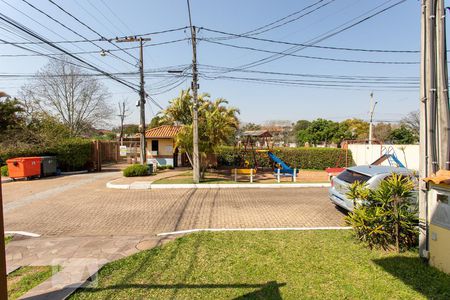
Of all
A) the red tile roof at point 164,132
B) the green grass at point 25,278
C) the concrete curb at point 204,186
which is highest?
the red tile roof at point 164,132

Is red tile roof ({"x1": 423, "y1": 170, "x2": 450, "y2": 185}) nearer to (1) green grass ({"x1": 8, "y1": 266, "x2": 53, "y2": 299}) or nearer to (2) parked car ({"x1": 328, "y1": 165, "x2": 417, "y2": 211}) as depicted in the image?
(2) parked car ({"x1": 328, "y1": 165, "x2": 417, "y2": 211})

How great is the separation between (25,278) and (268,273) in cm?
390

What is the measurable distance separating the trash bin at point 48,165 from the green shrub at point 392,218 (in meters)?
18.2

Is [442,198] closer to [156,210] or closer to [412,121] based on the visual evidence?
[156,210]

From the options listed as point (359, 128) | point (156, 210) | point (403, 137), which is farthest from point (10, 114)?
point (359, 128)

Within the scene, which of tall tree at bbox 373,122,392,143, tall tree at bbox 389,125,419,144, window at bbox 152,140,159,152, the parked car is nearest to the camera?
the parked car

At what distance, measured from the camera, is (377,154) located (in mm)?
19766

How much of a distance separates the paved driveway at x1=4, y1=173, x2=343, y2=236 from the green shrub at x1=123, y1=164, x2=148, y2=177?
10.8ft

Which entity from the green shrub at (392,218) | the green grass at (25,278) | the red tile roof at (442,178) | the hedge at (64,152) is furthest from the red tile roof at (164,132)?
the red tile roof at (442,178)

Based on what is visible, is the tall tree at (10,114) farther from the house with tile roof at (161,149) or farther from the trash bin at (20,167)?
the house with tile roof at (161,149)

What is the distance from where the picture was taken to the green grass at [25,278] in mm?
3727

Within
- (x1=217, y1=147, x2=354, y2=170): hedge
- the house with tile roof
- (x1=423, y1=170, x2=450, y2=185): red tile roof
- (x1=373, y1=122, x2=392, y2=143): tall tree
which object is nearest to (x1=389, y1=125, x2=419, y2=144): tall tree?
(x1=373, y1=122, x2=392, y2=143): tall tree

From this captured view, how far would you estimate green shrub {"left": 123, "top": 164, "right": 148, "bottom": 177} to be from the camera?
15.4 meters

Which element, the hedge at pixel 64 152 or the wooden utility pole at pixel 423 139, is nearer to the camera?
the wooden utility pole at pixel 423 139
